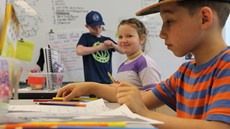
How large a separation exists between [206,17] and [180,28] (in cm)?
8

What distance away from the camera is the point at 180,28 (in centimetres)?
85

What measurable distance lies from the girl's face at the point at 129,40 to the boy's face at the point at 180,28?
108cm

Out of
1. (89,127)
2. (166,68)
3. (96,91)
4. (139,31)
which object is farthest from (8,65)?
(166,68)

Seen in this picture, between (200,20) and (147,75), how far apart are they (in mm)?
934

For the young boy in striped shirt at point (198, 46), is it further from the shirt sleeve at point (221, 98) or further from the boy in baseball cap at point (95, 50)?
the boy in baseball cap at point (95, 50)

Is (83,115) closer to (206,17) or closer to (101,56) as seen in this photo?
(206,17)

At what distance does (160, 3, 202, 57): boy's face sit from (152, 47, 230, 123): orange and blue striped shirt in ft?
0.23

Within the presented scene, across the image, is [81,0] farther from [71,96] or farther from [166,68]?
[71,96]

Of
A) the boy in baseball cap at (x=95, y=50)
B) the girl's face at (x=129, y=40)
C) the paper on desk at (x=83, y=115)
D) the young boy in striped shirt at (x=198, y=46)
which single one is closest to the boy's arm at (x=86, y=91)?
the young boy in striped shirt at (x=198, y=46)

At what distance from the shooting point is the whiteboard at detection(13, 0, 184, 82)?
127 inches

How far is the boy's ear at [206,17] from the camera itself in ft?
2.77

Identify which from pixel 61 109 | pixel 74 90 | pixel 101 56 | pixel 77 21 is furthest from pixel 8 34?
pixel 77 21

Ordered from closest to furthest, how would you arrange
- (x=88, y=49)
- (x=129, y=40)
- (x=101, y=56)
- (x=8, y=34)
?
1. (x=8, y=34)
2. (x=129, y=40)
3. (x=88, y=49)
4. (x=101, y=56)

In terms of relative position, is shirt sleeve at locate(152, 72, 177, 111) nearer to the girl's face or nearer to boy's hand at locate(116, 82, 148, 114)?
boy's hand at locate(116, 82, 148, 114)
